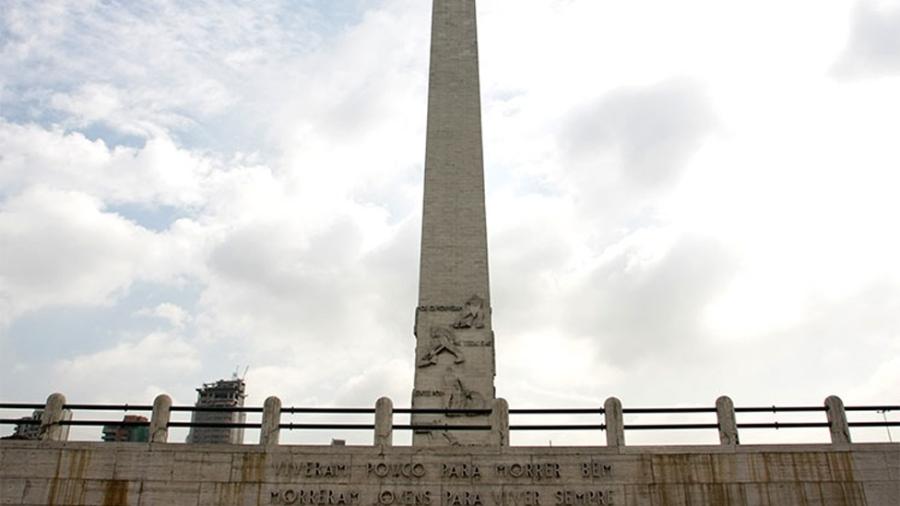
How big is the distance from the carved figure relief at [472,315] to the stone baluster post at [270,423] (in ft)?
30.5

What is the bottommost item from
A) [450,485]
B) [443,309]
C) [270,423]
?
[450,485]

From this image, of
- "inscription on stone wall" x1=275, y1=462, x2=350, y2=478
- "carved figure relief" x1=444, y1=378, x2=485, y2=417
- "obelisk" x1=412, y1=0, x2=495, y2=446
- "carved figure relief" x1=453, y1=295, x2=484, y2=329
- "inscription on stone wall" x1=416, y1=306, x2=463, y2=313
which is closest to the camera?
"inscription on stone wall" x1=275, y1=462, x2=350, y2=478

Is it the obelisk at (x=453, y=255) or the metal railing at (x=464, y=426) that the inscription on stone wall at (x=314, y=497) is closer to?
the metal railing at (x=464, y=426)

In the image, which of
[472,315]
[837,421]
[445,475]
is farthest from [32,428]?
[837,421]

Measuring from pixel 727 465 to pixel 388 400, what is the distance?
7.62 m

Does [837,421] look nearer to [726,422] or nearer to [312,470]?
[726,422]

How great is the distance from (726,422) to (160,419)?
12.8 m

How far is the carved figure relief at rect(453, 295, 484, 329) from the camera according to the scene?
2577 centimetres

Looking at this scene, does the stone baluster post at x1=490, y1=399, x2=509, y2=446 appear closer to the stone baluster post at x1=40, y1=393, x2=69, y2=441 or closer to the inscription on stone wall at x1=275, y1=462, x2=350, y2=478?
the inscription on stone wall at x1=275, y1=462, x2=350, y2=478

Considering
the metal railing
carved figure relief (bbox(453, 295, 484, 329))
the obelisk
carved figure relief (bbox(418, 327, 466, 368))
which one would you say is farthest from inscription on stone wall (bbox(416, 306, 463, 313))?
the metal railing

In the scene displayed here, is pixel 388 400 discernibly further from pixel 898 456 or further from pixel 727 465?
pixel 898 456

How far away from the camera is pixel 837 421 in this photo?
1730 cm

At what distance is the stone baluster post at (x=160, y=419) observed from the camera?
1738 cm

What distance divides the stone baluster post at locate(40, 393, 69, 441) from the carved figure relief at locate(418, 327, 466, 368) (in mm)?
11029
